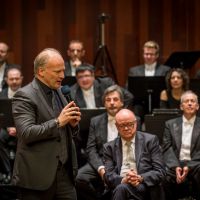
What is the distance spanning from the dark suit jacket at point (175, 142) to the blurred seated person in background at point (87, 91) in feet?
2.49

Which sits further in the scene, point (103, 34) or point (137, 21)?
point (137, 21)

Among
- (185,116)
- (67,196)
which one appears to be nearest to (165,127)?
(185,116)

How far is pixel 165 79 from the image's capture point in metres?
5.60

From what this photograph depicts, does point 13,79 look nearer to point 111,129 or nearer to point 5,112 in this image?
point 5,112

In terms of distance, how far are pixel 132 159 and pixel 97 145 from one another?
709mm

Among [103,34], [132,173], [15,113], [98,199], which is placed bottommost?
[98,199]

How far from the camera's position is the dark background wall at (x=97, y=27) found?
23.8ft

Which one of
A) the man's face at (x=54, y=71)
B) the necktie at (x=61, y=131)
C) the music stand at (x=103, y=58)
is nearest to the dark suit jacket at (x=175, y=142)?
the music stand at (x=103, y=58)

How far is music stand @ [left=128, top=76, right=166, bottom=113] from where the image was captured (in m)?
5.49

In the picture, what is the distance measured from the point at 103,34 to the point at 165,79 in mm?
1455

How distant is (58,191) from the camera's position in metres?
2.63

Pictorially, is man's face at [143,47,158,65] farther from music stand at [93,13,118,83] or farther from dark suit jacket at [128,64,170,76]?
music stand at [93,13,118,83]

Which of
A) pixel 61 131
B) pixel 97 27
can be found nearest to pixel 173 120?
pixel 61 131

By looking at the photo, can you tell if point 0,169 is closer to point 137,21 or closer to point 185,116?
point 185,116
